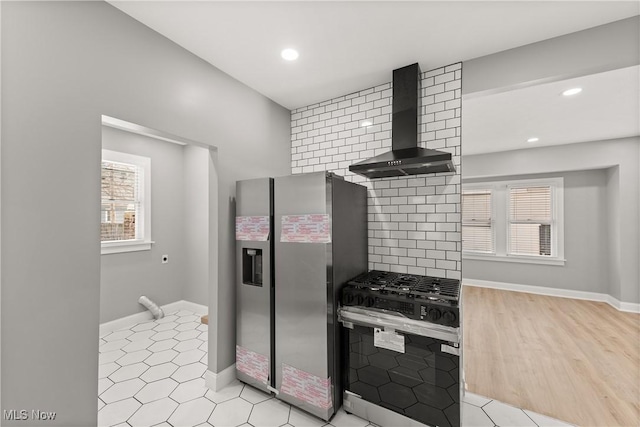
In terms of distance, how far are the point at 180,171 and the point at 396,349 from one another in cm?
394

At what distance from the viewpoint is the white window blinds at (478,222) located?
6.00 metres

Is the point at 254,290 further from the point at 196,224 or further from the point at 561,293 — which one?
the point at 561,293

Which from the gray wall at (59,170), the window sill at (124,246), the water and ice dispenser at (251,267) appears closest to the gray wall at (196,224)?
the window sill at (124,246)

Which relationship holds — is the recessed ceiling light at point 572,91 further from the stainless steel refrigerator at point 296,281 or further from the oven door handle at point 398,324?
the oven door handle at point 398,324

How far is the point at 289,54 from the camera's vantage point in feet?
6.93

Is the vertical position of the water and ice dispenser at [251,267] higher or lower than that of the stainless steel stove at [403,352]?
higher

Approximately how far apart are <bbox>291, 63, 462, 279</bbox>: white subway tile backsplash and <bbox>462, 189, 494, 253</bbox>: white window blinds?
451 cm

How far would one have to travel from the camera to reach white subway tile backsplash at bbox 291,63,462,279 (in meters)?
2.27

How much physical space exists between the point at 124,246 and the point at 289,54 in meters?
3.19

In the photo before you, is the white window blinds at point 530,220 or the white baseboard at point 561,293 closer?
the white baseboard at point 561,293

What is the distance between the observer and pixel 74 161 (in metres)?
1.49

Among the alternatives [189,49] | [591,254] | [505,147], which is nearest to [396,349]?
[189,49]

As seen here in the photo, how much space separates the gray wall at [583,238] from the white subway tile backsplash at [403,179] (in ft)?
14.7

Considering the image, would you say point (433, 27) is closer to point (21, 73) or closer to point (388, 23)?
point (388, 23)
